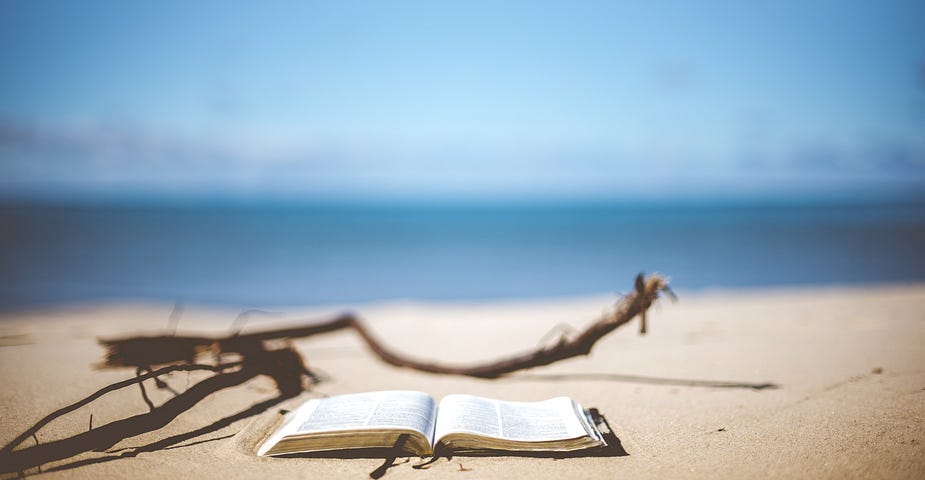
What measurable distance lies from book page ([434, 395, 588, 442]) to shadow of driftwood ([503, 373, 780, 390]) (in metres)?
1.10

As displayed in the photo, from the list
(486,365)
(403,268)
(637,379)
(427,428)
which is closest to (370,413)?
(427,428)

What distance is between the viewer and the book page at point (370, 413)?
188 cm

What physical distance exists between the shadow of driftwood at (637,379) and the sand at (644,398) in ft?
0.08

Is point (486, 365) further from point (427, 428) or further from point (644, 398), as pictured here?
point (427, 428)

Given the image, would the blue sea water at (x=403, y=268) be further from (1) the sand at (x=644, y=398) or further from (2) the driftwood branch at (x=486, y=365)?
(2) the driftwood branch at (x=486, y=365)

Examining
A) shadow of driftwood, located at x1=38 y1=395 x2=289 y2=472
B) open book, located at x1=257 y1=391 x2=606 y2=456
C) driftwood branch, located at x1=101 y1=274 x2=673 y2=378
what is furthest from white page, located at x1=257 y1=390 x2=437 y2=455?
driftwood branch, located at x1=101 y1=274 x2=673 y2=378

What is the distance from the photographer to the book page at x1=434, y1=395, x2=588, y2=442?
190 cm

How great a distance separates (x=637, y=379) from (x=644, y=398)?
0.46m

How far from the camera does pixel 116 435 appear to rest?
1.99 metres

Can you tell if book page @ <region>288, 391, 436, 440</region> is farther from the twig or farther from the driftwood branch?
the driftwood branch

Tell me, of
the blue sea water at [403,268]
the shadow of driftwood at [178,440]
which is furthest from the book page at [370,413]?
the blue sea water at [403,268]

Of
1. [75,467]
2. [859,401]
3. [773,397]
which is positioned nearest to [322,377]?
[75,467]

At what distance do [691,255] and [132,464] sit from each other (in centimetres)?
1928

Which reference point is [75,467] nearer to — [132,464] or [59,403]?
[132,464]
